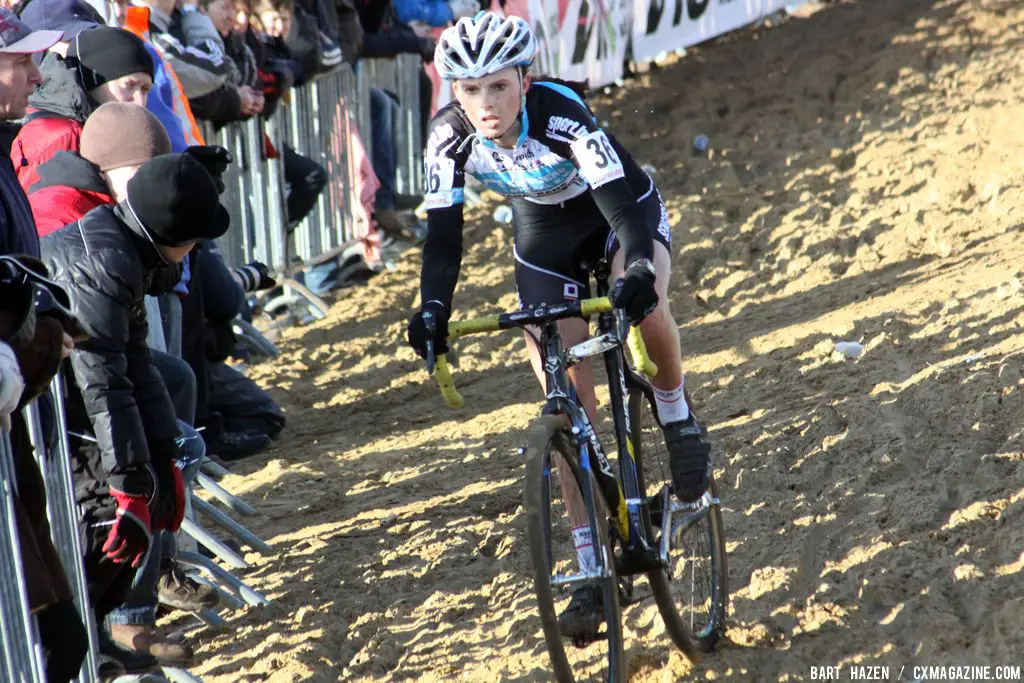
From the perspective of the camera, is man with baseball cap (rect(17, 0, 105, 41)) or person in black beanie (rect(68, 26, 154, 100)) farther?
man with baseball cap (rect(17, 0, 105, 41))

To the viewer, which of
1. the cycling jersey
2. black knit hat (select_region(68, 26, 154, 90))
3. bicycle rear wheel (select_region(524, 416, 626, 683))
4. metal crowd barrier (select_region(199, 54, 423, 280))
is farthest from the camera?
metal crowd barrier (select_region(199, 54, 423, 280))

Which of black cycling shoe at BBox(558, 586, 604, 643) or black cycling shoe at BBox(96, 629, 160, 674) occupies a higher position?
black cycling shoe at BBox(558, 586, 604, 643)

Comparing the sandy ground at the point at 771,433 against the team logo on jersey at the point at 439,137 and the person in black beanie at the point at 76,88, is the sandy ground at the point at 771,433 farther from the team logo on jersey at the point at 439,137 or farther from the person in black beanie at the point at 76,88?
the person in black beanie at the point at 76,88

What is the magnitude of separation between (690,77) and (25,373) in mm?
12316

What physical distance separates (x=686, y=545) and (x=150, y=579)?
6.42ft

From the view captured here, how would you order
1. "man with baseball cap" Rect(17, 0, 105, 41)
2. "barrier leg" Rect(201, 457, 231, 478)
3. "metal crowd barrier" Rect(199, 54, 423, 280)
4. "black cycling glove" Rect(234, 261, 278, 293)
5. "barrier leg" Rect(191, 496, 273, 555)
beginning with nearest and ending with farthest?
"man with baseball cap" Rect(17, 0, 105, 41)
"barrier leg" Rect(191, 496, 273, 555)
"barrier leg" Rect(201, 457, 231, 478)
"black cycling glove" Rect(234, 261, 278, 293)
"metal crowd barrier" Rect(199, 54, 423, 280)

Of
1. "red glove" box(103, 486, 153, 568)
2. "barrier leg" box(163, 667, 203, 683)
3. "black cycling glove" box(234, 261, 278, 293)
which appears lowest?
"barrier leg" box(163, 667, 203, 683)

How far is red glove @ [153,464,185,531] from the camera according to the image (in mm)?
4414

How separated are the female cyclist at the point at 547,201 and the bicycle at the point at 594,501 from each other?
0.07 meters

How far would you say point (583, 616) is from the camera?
12.7 feet

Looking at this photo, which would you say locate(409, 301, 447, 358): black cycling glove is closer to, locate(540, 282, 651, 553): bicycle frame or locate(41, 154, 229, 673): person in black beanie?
locate(540, 282, 651, 553): bicycle frame

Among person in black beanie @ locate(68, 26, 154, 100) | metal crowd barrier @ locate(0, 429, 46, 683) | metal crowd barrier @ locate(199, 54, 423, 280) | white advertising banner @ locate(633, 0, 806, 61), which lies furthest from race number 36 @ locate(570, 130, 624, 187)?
white advertising banner @ locate(633, 0, 806, 61)

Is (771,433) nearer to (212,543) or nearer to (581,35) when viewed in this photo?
(212,543)

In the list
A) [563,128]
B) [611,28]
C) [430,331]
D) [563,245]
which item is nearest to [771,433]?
[563,245]
